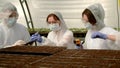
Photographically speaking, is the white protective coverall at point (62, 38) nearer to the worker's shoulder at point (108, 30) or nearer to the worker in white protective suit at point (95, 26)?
the worker in white protective suit at point (95, 26)

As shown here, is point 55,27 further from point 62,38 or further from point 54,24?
point 62,38

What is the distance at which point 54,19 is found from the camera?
3.04m

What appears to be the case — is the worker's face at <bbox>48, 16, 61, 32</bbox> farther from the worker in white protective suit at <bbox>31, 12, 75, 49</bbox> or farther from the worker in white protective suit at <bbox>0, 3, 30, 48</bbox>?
the worker in white protective suit at <bbox>0, 3, 30, 48</bbox>

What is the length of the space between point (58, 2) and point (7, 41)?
1921 millimetres

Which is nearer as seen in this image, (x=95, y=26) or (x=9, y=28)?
(x=95, y=26)

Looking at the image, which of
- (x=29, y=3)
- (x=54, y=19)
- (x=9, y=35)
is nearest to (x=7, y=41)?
(x=9, y=35)

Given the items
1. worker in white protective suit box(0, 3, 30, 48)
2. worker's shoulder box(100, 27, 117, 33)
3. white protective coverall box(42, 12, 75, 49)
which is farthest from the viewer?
worker in white protective suit box(0, 3, 30, 48)

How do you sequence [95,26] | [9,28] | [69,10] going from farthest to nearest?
1. [69,10]
2. [9,28]
3. [95,26]

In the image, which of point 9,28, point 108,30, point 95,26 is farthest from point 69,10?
point 108,30

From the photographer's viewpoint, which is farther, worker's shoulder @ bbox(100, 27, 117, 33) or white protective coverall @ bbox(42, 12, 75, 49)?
white protective coverall @ bbox(42, 12, 75, 49)

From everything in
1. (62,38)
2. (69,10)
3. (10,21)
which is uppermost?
(10,21)

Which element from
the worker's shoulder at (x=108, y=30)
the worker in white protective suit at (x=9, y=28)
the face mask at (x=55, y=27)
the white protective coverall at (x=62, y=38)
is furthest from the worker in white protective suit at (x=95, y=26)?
the worker in white protective suit at (x=9, y=28)

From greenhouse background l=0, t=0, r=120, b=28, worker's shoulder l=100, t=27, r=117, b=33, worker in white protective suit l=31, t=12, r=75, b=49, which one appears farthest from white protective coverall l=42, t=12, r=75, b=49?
greenhouse background l=0, t=0, r=120, b=28

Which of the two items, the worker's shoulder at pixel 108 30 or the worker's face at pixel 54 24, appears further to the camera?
the worker's face at pixel 54 24
